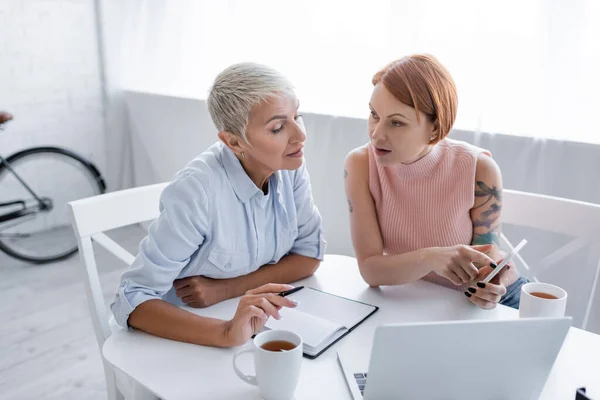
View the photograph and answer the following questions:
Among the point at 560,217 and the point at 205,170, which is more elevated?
the point at 205,170

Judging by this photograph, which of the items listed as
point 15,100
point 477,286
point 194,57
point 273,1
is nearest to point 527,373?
point 477,286

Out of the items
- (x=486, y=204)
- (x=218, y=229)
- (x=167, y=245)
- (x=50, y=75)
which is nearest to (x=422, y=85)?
(x=486, y=204)

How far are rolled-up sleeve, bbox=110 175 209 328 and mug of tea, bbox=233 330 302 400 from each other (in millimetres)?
326

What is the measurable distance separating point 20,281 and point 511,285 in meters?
2.58

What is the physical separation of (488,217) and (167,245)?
30.8 inches

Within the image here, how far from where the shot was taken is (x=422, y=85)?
1192 millimetres

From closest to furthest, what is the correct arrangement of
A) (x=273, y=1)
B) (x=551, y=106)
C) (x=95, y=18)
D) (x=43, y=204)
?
(x=551, y=106), (x=273, y=1), (x=43, y=204), (x=95, y=18)

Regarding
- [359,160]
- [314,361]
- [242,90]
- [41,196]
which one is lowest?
[41,196]

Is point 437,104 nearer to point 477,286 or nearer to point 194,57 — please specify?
point 477,286

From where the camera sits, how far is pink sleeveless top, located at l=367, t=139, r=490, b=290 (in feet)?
4.28

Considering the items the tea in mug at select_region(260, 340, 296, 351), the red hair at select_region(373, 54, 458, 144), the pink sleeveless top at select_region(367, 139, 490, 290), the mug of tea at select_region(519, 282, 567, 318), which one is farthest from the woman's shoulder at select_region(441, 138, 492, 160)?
the tea in mug at select_region(260, 340, 296, 351)

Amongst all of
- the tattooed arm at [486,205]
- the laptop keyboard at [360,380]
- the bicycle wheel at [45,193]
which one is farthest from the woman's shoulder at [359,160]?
the bicycle wheel at [45,193]

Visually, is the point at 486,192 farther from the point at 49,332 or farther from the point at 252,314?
the point at 49,332

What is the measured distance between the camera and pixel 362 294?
115 centimetres
